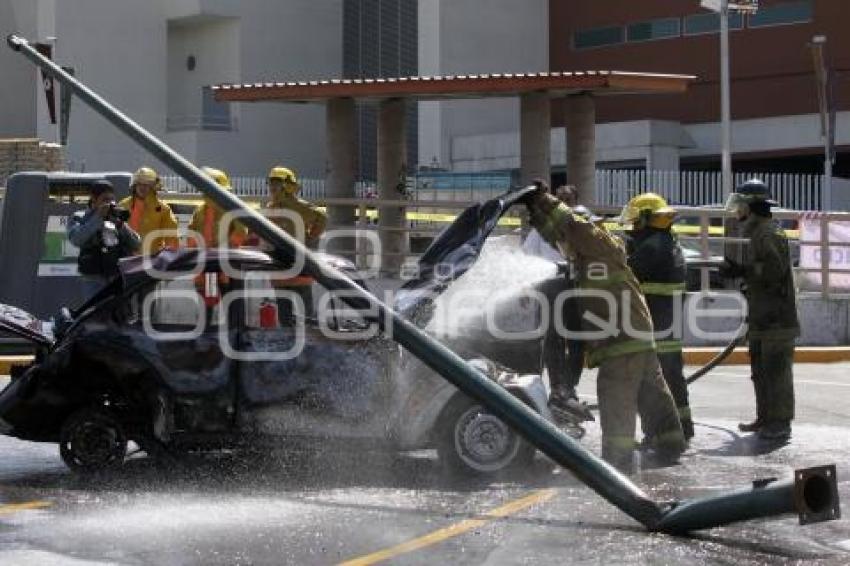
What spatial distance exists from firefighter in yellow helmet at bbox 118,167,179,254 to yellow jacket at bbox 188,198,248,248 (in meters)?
0.21

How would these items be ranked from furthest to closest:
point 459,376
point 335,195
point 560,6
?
point 560,6 → point 335,195 → point 459,376

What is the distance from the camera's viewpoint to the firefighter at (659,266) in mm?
9797

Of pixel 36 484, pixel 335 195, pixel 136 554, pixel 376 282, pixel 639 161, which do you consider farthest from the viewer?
pixel 639 161

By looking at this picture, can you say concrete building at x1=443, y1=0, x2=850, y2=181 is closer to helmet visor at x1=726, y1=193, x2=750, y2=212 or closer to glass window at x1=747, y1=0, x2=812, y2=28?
glass window at x1=747, y1=0, x2=812, y2=28

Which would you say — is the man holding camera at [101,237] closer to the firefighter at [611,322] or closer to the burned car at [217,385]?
the burned car at [217,385]

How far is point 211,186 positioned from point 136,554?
80.6 inches

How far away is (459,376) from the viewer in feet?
23.9

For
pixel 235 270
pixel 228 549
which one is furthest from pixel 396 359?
pixel 228 549

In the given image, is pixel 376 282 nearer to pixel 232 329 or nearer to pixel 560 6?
pixel 232 329

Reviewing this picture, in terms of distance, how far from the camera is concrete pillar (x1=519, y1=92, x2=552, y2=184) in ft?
Answer: 66.0

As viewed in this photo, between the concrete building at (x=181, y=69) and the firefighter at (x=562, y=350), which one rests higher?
the concrete building at (x=181, y=69)

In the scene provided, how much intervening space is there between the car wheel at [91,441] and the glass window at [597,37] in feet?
128

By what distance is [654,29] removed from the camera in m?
45.1

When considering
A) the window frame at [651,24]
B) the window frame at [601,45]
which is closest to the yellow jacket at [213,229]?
the window frame at [651,24]
